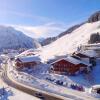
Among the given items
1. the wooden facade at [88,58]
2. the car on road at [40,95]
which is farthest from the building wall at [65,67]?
the car on road at [40,95]

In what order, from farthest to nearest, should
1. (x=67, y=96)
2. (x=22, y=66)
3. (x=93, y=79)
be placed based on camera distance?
(x=22, y=66), (x=93, y=79), (x=67, y=96)

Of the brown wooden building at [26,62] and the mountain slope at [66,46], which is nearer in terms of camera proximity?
the brown wooden building at [26,62]

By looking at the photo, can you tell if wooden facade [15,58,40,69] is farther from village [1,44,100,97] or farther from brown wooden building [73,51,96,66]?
brown wooden building [73,51,96,66]

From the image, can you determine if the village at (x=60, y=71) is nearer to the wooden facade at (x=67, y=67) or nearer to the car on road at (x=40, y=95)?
the wooden facade at (x=67, y=67)

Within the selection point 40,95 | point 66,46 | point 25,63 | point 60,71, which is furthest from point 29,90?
point 66,46

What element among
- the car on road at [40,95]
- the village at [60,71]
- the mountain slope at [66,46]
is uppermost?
the mountain slope at [66,46]

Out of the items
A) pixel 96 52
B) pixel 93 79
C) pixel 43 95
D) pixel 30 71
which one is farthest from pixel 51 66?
pixel 43 95

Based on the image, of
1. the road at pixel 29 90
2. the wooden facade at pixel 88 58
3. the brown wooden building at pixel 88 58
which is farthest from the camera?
the brown wooden building at pixel 88 58

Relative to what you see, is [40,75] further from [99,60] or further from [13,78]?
[99,60]
